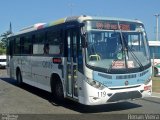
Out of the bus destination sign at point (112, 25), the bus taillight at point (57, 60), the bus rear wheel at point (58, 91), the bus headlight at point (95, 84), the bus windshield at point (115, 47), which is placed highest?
the bus destination sign at point (112, 25)

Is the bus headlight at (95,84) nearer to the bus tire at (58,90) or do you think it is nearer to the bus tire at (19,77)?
the bus tire at (58,90)

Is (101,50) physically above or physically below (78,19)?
below

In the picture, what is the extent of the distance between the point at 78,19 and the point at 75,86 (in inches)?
86.2

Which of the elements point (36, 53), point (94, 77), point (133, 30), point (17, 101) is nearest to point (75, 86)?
point (94, 77)

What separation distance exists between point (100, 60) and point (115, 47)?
29.4 inches

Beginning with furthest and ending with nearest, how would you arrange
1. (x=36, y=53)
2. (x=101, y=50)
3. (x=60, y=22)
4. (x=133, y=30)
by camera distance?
(x=36, y=53), (x=60, y=22), (x=133, y=30), (x=101, y=50)

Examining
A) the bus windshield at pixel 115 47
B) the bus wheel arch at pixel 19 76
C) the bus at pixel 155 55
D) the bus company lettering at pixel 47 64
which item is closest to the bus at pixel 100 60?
the bus windshield at pixel 115 47

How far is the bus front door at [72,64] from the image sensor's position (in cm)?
1154

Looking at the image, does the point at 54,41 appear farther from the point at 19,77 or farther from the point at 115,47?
the point at 19,77

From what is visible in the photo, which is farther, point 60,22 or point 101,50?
point 60,22

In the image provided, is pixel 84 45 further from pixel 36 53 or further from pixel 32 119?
pixel 36 53

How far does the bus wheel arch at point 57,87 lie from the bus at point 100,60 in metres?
0.04

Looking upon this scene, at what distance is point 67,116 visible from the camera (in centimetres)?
1066

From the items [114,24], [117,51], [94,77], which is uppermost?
[114,24]
